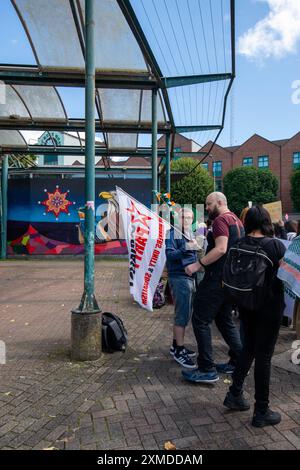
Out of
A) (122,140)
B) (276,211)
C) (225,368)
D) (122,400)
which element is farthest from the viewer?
(122,140)

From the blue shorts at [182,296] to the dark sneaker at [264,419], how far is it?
1.48m

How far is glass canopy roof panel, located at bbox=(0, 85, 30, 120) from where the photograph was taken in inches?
458

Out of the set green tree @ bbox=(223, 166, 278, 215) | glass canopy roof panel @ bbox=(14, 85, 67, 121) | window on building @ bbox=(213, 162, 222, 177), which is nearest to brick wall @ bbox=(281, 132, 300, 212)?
green tree @ bbox=(223, 166, 278, 215)

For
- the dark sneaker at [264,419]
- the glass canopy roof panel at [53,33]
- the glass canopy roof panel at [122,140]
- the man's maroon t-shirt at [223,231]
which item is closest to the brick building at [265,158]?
the glass canopy roof panel at [122,140]

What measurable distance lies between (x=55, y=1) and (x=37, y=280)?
6.81 meters

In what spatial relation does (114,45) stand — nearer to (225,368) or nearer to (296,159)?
(225,368)

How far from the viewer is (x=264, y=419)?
328 cm

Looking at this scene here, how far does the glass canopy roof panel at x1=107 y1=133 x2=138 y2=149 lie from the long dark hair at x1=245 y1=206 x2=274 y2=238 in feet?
39.2

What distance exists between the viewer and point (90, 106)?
5.05 m

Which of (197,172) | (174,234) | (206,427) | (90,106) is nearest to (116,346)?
(174,234)

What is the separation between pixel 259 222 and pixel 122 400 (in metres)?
1.99

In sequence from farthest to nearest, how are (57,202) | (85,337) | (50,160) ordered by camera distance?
(50,160) < (57,202) < (85,337)

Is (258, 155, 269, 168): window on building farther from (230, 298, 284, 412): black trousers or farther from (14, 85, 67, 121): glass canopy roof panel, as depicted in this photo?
(230, 298, 284, 412): black trousers

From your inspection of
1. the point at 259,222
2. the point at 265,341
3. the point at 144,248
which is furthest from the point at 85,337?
the point at 259,222
